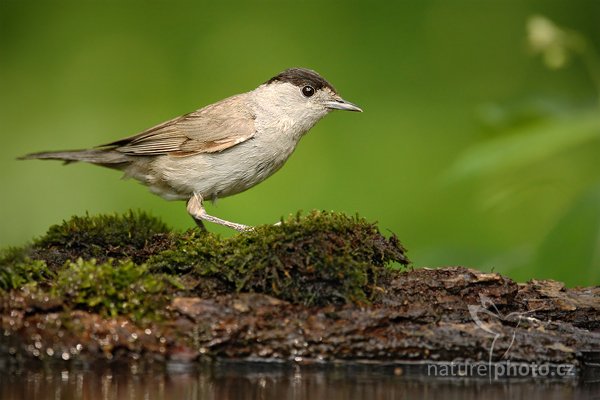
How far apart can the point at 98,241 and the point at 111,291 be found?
941 millimetres

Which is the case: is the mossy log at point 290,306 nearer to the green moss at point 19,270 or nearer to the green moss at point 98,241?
the green moss at point 19,270

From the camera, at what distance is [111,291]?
Result: 15.8ft

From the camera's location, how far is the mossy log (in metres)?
4.72

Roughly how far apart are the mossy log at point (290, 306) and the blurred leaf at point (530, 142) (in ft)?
2.58

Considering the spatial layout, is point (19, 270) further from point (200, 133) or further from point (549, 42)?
point (549, 42)

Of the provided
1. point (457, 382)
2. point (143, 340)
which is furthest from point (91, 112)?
point (457, 382)

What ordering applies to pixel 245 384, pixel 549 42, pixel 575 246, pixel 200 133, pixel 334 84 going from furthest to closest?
pixel 334 84, pixel 200 133, pixel 549 42, pixel 575 246, pixel 245 384

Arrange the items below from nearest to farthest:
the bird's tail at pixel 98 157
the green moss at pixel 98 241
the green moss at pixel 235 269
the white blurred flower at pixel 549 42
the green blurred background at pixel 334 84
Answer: the green moss at pixel 235 269, the green moss at pixel 98 241, the white blurred flower at pixel 549 42, the bird's tail at pixel 98 157, the green blurred background at pixel 334 84

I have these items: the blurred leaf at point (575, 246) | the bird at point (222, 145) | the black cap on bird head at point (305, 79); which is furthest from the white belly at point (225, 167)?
the blurred leaf at point (575, 246)

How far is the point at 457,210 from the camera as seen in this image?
950cm

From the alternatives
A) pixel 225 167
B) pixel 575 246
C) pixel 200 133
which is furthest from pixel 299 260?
pixel 200 133

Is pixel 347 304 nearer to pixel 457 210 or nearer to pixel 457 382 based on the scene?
pixel 457 382

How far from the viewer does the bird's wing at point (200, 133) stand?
6.95 metres

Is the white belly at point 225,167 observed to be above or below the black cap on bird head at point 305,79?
below
